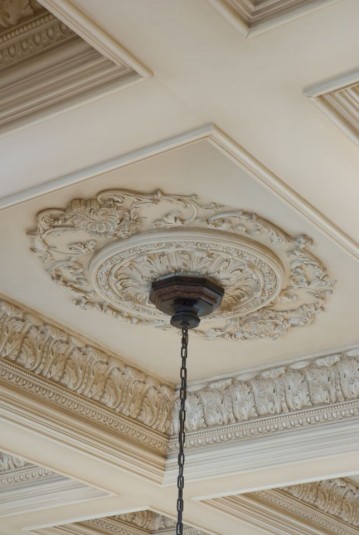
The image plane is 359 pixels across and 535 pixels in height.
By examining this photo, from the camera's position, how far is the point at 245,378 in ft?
17.1

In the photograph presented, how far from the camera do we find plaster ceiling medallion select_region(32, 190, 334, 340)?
3.77 meters

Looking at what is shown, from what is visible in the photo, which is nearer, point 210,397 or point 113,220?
point 113,220

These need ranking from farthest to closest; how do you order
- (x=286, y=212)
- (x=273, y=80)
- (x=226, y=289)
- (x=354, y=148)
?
(x=226, y=289)
(x=286, y=212)
(x=354, y=148)
(x=273, y=80)

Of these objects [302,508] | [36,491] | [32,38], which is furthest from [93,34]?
[302,508]

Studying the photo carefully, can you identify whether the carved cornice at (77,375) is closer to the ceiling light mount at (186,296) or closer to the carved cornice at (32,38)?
the ceiling light mount at (186,296)

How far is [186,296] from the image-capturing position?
4.19 meters

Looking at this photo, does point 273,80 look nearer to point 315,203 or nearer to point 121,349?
point 315,203

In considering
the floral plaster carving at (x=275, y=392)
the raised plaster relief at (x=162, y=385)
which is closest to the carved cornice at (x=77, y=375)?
the raised plaster relief at (x=162, y=385)

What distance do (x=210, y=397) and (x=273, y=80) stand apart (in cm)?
283

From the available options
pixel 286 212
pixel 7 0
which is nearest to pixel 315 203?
pixel 286 212

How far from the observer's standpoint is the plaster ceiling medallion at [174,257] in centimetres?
377

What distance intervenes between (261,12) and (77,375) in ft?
8.96

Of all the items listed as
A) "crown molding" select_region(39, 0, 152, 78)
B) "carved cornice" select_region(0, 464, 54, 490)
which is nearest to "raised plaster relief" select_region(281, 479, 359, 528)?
"carved cornice" select_region(0, 464, 54, 490)

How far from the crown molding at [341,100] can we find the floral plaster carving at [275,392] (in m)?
2.05
